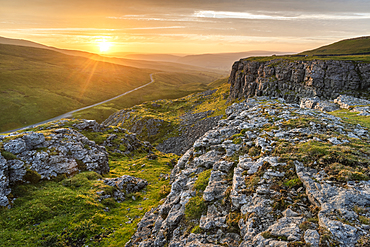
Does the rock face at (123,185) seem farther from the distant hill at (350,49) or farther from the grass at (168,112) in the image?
the distant hill at (350,49)

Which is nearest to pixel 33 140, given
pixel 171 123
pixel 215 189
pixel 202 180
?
pixel 202 180

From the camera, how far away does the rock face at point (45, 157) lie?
91.5ft

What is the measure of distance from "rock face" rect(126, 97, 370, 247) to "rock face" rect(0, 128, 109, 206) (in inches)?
795

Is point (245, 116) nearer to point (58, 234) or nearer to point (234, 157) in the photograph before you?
point (234, 157)

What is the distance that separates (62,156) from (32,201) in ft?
35.0

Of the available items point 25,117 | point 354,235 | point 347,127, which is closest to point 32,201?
point 354,235

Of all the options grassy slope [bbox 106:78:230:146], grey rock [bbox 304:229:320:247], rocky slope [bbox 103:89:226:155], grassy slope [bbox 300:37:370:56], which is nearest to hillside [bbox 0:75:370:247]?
grey rock [bbox 304:229:320:247]

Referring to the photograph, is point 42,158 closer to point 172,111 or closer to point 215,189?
point 215,189

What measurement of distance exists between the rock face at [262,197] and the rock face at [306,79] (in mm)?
64121

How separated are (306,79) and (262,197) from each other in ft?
284

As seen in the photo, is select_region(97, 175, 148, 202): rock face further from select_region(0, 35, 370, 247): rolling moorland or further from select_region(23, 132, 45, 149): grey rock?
select_region(23, 132, 45, 149): grey rock

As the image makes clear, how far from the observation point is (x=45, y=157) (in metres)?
33.0

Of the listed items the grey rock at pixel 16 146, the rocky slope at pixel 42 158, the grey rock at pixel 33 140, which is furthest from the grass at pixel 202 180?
the grey rock at pixel 33 140

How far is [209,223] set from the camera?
16031 mm
